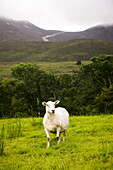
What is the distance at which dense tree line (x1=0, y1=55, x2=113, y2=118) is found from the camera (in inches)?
1298

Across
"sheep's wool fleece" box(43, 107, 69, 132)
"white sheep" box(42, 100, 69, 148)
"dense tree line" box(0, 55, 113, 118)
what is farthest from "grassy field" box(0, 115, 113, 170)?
"dense tree line" box(0, 55, 113, 118)

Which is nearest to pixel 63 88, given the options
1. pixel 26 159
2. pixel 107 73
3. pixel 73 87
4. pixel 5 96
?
pixel 73 87

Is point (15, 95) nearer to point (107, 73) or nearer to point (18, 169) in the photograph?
point (107, 73)

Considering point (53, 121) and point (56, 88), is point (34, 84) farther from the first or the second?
point (53, 121)

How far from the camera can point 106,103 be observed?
89.5ft

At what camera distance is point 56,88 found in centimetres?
3800

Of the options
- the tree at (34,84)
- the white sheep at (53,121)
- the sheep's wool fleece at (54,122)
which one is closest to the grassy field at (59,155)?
the white sheep at (53,121)

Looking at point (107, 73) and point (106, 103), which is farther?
point (107, 73)

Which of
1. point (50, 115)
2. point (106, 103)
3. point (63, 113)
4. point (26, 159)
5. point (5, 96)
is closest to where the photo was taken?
point (26, 159)

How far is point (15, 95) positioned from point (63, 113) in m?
27.1

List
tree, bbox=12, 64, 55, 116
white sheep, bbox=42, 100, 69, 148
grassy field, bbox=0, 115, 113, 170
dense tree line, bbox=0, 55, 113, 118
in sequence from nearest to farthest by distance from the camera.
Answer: grassy field, bbox=0, 115, 113, 170 < white sheep, bbox=42, 100, 69, 148 < dense tree line, bbox=0, 55, 113, 118 < tree, bbox=12, 64, 55, 116

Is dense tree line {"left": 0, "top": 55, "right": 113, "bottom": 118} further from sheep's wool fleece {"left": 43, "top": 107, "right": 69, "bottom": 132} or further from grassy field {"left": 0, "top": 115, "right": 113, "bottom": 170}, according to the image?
sheep's wool fleece {"left": 43, "top": 107, "right": 69, "bottom": 132}

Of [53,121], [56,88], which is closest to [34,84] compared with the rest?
[56,88]

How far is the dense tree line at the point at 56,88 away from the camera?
108ft
